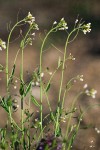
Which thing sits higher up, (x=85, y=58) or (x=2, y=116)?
(x=85, y=58)

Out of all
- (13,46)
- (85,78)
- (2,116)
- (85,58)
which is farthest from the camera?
(13,46)

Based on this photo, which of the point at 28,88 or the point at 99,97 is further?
the point at 99,97

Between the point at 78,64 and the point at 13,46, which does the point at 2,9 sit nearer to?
the point at 13,46

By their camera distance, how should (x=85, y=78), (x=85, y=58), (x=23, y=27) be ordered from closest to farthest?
(x=85, y=78) → (x=85, y=58) → (x=23, y=27)

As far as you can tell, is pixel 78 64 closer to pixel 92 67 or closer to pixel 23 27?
pixel 92 67

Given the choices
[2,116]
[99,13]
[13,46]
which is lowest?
[2,116]

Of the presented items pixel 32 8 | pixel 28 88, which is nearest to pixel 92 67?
pixel 32 8

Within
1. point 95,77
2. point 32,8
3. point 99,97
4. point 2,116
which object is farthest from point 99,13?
point 2,116
